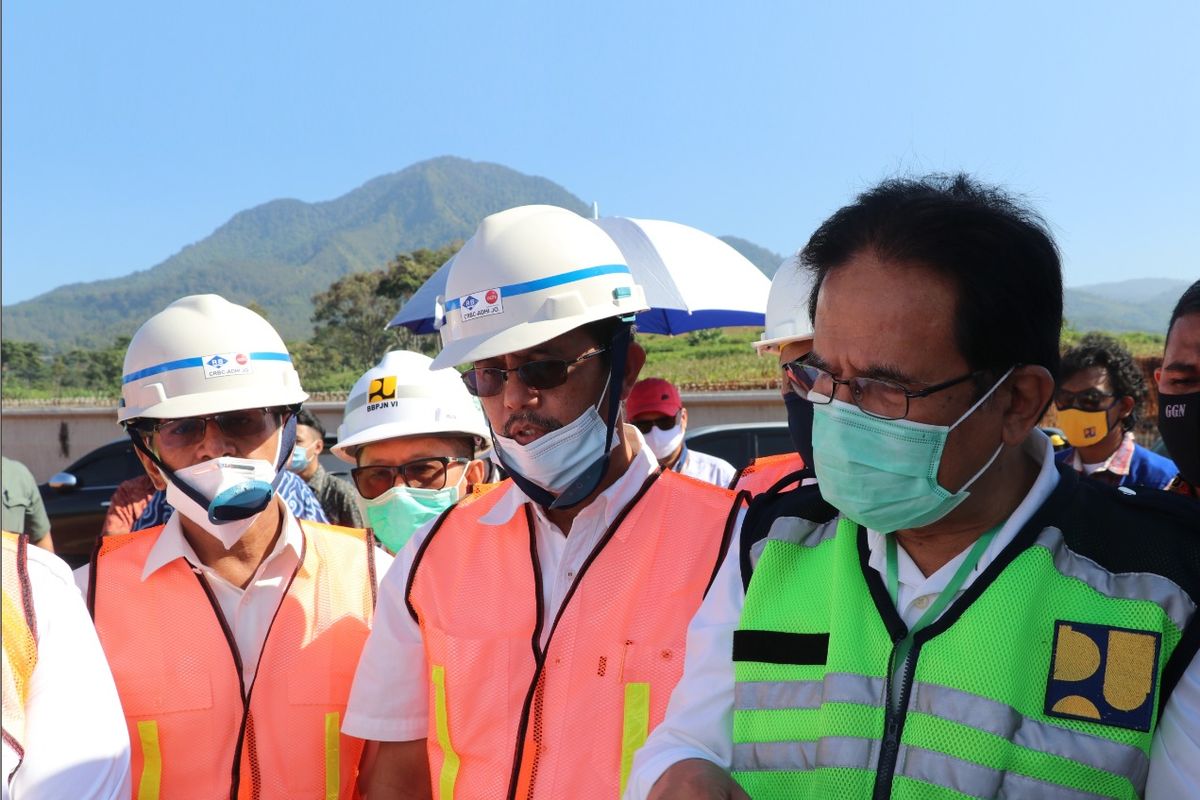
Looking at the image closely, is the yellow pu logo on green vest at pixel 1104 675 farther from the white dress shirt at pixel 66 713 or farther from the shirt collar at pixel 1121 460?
the shirt collar at pixel 1121 460

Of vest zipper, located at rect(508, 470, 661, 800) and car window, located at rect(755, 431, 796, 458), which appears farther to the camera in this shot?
car window, located at rect(755, 431, 796, 458)

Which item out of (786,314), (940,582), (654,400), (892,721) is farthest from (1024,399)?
(654,400)

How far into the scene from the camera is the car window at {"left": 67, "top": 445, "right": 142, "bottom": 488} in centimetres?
1235

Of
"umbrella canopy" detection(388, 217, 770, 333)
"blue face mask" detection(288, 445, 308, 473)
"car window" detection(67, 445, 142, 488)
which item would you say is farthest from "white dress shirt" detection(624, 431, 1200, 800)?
"car window" detection(67, 445, 142, 488)

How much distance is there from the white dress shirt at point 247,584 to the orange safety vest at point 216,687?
38mm

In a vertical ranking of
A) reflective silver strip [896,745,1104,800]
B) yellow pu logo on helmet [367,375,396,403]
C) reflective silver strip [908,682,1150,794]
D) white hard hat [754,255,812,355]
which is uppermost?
white hard hat [754,255,812,355]

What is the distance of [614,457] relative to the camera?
258cm

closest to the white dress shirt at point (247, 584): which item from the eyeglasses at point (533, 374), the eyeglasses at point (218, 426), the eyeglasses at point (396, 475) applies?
the eyeglasses at point (218, 426)

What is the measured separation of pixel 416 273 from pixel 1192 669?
148ft

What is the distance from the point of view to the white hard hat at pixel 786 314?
362cm

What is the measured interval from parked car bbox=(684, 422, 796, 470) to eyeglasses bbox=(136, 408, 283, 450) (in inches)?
321

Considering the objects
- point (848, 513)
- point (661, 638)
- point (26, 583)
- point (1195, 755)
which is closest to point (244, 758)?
point (26, 583)

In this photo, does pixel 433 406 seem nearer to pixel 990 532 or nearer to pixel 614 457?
pixel 614 457

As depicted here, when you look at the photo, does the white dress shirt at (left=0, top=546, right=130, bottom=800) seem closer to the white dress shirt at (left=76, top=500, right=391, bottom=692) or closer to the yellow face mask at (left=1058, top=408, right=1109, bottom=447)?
the white dress shirt at (left=76, top=500, right=391, bottom=692)
